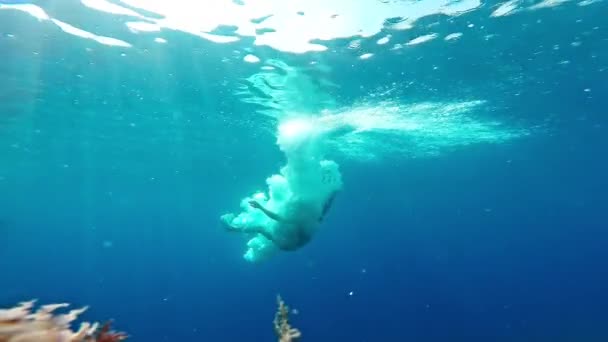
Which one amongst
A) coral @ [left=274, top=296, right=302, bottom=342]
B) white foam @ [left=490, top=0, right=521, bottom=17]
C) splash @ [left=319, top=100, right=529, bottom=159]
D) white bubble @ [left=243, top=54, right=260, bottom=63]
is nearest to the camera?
coral @ [left=274, top=296, right=302, bottom=342]

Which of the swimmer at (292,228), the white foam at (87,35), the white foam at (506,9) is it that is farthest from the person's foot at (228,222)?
the white foam at (506,9)

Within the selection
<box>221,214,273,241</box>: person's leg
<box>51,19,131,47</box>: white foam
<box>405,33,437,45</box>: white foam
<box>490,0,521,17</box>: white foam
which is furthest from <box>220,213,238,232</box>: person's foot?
<box>490,0,521,17</box>: white foam

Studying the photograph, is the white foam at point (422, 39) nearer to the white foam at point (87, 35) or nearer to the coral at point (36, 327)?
the white foam at point (87, 35)

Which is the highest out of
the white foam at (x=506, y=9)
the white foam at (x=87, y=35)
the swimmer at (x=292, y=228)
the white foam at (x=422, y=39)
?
the white foam at (x=87, y=35)

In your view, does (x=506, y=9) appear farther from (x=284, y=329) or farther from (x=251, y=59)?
(x=284, y=329)

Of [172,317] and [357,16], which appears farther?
[172,317]

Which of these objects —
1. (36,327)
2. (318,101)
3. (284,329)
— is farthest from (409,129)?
(36,327)

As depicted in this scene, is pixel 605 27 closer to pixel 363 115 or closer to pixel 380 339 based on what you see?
pixel 363 115

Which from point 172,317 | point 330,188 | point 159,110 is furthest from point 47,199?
point 330,188

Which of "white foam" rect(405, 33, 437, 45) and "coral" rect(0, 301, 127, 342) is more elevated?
"white foam" rect(405, 33, 437, 45)

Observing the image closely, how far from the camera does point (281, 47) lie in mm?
14641

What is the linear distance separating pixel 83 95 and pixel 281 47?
11.6m

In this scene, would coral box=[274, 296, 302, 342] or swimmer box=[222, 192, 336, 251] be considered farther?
swimmer box=[222, 192, 336, 251]

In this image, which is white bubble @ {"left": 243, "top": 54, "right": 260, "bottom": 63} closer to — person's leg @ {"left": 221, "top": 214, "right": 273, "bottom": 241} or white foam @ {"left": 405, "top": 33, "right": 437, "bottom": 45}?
white foam @ {"left": 405, "top": 33, "right": 437, "bottom": 45}
